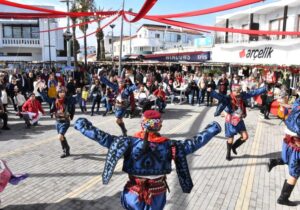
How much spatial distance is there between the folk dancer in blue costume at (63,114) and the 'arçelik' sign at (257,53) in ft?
60.8

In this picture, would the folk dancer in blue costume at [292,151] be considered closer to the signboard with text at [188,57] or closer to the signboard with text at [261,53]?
the signboard with text at [261,53]

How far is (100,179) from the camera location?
21.3 ft

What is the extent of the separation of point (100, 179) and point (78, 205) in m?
1.22

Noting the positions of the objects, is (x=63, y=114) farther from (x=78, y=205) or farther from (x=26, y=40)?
(x=26, y=40)

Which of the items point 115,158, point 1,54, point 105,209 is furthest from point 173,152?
point 1,54

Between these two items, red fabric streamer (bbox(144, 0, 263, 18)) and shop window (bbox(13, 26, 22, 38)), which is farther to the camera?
shop window (bbox(13, 26, 22, 38))

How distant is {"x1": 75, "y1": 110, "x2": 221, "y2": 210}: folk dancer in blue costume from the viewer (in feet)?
11.4

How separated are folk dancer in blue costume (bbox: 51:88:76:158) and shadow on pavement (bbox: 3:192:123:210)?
98.4 inches

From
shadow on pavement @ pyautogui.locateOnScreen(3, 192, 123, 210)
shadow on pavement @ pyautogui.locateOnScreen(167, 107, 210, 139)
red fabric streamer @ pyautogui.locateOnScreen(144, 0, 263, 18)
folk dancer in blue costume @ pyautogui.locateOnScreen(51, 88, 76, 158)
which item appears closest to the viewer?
shadow on pavement @ pyautogui.locateOnScreen(3, 192, 123, 210)

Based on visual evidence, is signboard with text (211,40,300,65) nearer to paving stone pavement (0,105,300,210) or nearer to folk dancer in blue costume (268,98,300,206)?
paving stone pavement (0,105,300,210)

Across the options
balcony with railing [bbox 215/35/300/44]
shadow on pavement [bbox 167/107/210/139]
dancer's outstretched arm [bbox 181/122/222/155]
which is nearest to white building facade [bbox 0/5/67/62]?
balcony with railing [bbox 215/35/300/44]

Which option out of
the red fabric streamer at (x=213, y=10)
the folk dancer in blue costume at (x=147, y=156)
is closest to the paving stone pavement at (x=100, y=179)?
the folk dancer in blue costume at (x=147, y=156)

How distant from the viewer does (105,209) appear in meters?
5.18

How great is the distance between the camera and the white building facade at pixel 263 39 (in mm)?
21141
